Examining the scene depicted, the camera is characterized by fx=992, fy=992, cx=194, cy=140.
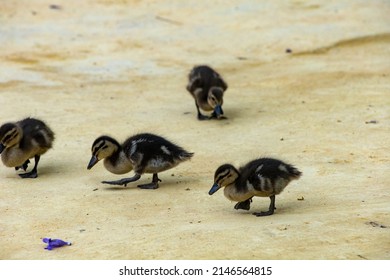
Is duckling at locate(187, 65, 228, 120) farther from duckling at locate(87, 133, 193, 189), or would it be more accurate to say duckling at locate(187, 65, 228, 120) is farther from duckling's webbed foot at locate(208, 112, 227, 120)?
duckling at locate(87, 133, 193, 189)

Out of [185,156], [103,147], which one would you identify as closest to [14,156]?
[103,147]

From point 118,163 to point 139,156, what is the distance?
26cm

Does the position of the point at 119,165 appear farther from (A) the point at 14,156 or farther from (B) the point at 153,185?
(A) the point at 14,156

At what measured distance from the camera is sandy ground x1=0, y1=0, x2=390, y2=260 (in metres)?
7.38

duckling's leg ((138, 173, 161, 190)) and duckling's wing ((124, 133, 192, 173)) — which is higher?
duckling's wing ((124, 133, 192, 173))

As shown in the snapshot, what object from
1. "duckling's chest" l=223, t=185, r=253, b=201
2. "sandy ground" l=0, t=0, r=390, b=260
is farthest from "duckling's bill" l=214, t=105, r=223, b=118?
"duckling's chest" l=223, t=185, r=253, b=201

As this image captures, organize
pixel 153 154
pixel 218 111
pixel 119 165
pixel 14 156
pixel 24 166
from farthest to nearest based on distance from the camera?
pixel 218 111, pixel 24 166, pixel 14 156, pixel 119 165, pixel 153 154

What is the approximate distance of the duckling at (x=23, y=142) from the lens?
9586 millimetres

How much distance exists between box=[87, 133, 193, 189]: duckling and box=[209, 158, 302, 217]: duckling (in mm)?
981

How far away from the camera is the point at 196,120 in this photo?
11.9 meters

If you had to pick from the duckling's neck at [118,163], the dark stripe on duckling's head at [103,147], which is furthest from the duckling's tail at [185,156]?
the dark stripe on duckling's head at [103,147]

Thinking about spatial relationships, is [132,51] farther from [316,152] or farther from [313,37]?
[316,152]

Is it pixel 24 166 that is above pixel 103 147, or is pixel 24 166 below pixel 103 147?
below

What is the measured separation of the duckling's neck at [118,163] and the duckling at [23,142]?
0.79 metres
